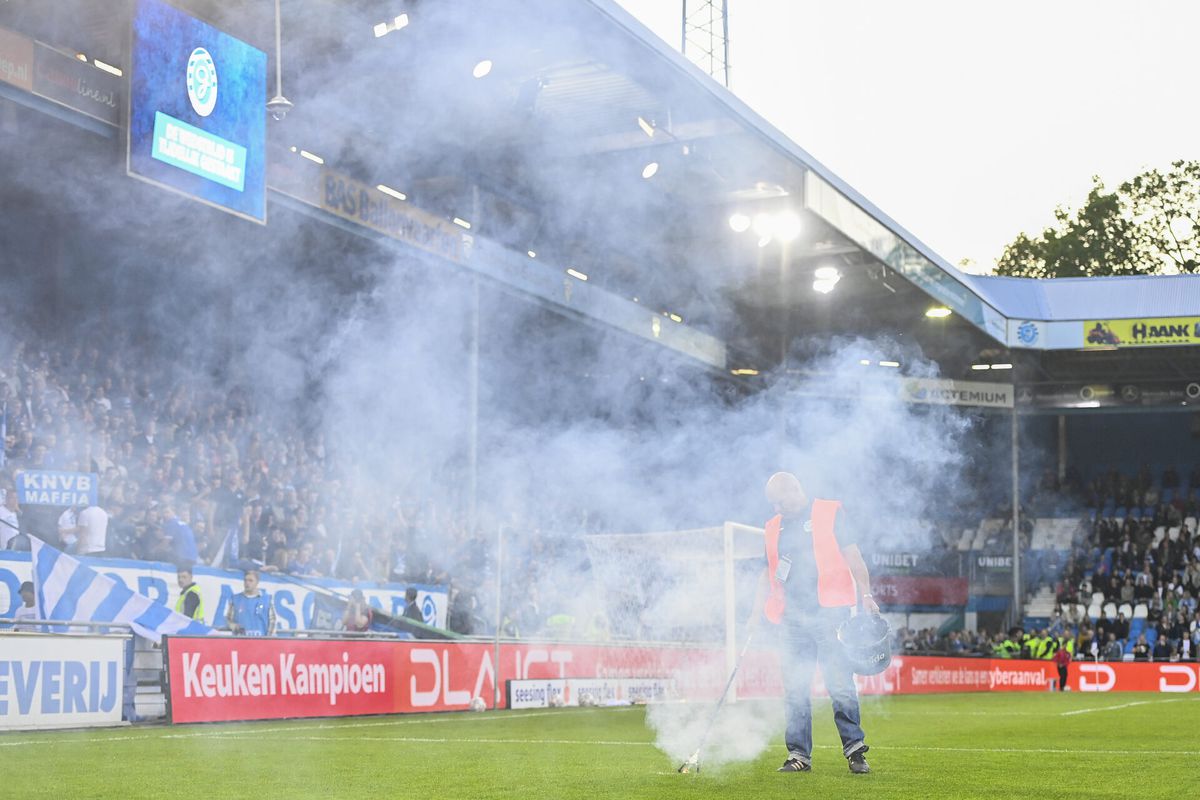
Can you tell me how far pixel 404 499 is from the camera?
1777 cm

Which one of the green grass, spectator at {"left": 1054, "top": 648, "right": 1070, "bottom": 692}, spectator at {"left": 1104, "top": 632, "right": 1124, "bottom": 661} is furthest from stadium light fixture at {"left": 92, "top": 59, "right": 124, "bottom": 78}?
spectator at {"left": 1104, "top": 632, "right": 1124, "bottom": 661}

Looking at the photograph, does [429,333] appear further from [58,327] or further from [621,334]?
[58,327]

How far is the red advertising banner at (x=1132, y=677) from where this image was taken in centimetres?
3241

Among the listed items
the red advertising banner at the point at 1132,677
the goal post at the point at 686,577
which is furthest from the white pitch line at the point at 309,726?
the red advertising banner at the point at 1132,677

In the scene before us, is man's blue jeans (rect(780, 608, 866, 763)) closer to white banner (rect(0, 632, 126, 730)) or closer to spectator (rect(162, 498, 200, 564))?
white banner (rect(0, 632, 126, 730))

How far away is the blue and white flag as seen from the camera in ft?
44.5

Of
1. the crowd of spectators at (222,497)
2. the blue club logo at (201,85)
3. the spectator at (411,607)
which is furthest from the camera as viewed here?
the spectator at (411,607)

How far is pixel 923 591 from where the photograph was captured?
41.8m

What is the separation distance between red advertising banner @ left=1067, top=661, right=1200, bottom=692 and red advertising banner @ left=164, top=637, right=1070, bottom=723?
50.6ft

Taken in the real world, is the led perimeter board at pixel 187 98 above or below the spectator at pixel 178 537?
above

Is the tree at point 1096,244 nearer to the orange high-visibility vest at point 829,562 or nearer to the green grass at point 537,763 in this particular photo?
the green grass at point 537,763

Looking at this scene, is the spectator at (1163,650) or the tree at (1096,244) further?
the tree at (1096,244)

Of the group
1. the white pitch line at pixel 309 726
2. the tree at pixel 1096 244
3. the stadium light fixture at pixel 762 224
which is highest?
the tree at pixel 1096 244

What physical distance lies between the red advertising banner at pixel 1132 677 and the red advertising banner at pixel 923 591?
25.3ft
